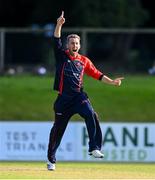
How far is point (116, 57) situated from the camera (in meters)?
32.0

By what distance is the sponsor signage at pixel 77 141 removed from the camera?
20391mm

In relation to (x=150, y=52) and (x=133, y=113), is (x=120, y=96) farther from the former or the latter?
(x=150, y=52)

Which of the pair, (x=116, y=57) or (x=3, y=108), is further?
(x=116, y=57)

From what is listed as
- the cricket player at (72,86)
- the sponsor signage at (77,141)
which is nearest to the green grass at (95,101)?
the sponsor signage at (77,141)

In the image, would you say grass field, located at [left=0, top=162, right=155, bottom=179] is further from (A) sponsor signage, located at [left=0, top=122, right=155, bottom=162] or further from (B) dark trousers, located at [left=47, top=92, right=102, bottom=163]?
(A) sponsor signage, located at [left=0, top=122, right=155, bottom=162]

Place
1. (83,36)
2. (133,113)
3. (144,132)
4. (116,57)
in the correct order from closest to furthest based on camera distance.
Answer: (144,132) < (133,113) < (83,36) < (116,57)

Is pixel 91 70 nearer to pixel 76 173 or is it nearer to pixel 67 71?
pixel 67 71

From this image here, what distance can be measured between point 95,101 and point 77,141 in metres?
6.80

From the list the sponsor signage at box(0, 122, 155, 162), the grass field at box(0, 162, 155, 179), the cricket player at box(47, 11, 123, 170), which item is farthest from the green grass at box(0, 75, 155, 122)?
the cricket player at box(47, 11, 123, 170)

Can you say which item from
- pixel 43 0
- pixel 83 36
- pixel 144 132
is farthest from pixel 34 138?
pixel 43 0

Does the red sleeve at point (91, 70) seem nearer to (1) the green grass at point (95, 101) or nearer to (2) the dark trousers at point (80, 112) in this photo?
(2) the dark trousers at point (80, 112)

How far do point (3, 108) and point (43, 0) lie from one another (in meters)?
10.4

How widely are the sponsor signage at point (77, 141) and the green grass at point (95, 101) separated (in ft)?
18.5

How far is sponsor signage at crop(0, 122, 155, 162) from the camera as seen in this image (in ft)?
66.9
